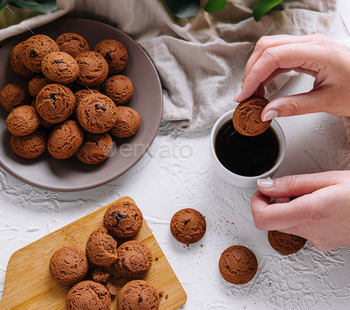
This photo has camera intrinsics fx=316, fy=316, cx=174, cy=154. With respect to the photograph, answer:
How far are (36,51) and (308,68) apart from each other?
0.89 metres

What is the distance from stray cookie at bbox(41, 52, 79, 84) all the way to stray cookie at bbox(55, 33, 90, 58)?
109mm

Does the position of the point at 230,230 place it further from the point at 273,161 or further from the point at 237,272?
the point at 273,161

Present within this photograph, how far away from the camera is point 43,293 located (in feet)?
3.59

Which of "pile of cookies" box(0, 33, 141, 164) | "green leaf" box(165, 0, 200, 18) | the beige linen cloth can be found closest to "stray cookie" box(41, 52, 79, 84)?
"pile of cookies" box(0, 33, 141, 164)

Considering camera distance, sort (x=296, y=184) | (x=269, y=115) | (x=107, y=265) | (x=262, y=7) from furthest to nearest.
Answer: (x=262, y=7)
(x=107, y=265)
(x=296, y=184)
(x=269, y=115)

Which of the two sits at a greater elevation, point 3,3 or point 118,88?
point 3,3

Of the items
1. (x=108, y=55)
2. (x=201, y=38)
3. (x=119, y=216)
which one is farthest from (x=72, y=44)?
(x=119, y=216)

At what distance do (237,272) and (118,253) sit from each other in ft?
1.37

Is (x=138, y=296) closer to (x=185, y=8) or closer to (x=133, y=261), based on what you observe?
(x=133, y=261)

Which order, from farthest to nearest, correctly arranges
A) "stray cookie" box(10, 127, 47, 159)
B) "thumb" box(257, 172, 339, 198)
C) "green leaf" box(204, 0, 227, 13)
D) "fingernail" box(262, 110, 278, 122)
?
"green leaf" box(204, 0, 227, 13) < "stray cookie" box(10, 127, 47, 159) < "thumb" box(257, 172, 339, 198) < "fingernail" box(262, 110, 278, 122)

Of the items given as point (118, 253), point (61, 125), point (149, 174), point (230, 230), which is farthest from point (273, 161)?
point (61, 125)

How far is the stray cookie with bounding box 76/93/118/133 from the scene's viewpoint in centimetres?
106

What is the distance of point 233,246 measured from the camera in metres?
1.16

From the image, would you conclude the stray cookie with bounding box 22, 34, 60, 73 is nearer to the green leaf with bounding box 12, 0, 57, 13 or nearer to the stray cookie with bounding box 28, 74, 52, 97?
the stray cookie with bounding box 28, 74, 52, 97
